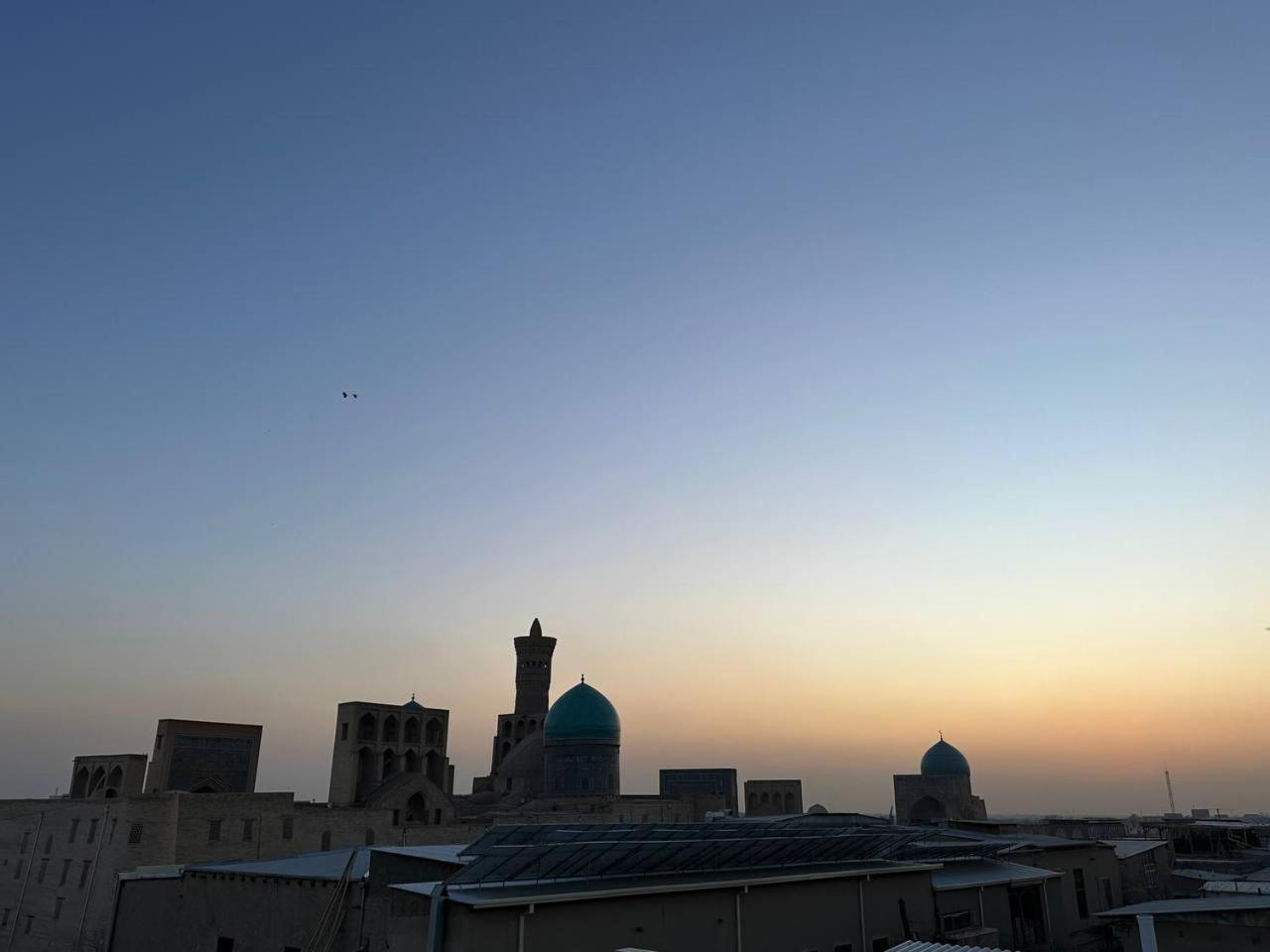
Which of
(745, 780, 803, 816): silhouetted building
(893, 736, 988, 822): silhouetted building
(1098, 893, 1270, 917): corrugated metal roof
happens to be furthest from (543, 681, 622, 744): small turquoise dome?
(1098, 893, 1270, 917): corrugated metal roof

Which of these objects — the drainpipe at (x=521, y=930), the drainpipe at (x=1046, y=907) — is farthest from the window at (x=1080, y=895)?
the drainpipe at (x=521, y=930)

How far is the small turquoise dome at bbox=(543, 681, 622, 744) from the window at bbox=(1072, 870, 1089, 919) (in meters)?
36.0

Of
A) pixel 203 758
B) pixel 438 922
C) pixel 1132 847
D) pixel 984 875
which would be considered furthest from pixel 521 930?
pixel 203 758

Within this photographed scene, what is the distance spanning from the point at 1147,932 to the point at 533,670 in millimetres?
56421

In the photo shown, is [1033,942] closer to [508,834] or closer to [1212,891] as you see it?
[1212,891]

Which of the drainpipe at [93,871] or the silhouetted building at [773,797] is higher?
the silhouetted building at [773,797]

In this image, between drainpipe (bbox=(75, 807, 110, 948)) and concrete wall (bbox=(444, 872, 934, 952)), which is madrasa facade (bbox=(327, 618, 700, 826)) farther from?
concrete wall (bbox=(444, 872, 934, 952))

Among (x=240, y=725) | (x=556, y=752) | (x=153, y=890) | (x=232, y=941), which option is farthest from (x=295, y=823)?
(x=556, y=752)

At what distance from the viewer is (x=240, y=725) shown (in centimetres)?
4953

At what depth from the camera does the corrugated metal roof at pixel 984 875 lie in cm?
2453

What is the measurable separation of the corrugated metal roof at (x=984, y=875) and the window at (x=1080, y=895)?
8.33 feet

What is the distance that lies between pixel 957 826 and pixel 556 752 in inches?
1133

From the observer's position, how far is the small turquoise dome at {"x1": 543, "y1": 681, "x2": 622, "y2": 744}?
61938mm

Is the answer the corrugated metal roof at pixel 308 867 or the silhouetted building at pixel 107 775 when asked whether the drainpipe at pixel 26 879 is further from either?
the corrugated metal roof at pixel 308 867
